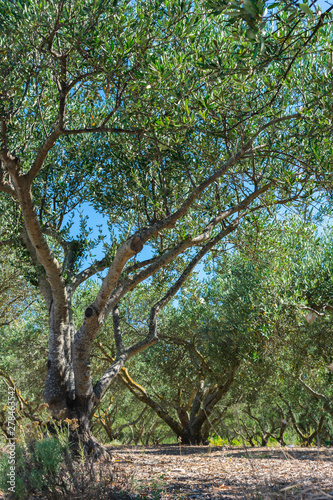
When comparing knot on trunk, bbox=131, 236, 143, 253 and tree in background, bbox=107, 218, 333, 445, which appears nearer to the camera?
knot on trunk, bbox=131, 236, 143, 253

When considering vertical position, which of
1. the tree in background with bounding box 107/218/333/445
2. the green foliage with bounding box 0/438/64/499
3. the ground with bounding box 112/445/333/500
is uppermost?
the tree in background with bounding box 107/218/333/445

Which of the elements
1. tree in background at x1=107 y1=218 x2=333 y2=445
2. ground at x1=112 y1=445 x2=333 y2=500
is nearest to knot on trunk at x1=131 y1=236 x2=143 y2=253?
ground at x1=112 y1=445 x2=333 y2=500

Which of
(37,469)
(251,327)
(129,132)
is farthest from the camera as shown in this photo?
(251,327)

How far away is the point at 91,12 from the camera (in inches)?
201

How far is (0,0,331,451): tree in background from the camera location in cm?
533

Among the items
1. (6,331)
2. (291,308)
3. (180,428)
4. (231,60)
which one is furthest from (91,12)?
(180,428)

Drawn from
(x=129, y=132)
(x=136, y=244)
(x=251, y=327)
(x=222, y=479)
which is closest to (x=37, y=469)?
(x=222, y=479)

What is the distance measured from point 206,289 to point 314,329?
406 cm

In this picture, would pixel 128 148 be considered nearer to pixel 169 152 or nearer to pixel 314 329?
pixel 169 152

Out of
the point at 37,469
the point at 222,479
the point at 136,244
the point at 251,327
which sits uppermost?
the point at 136,244

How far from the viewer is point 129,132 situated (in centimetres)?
587

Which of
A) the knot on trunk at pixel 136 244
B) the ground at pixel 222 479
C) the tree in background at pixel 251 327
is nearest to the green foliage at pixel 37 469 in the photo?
the ground at pixel 222 479

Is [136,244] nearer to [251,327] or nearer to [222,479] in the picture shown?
[222,479]

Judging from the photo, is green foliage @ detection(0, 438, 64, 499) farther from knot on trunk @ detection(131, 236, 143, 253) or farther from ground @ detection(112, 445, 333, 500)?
knot on trunk @ detection(131, 236, 143, 253)
